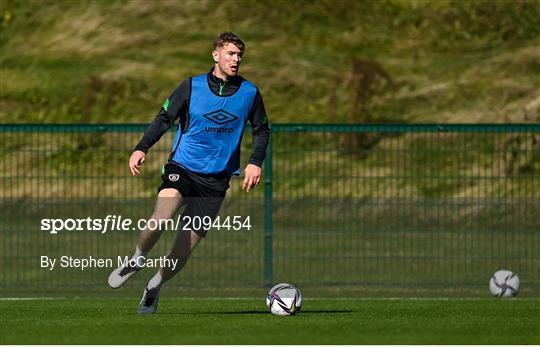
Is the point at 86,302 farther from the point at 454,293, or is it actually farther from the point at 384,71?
the point at 384,71

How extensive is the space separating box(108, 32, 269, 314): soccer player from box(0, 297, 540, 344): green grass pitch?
0.67 meters

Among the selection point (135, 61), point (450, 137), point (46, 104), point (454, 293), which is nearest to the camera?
point (454, 293)

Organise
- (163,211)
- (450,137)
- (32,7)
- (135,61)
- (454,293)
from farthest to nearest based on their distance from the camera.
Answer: (32,7) < (135,61) < (450,137) < (454,293) < (163,211)

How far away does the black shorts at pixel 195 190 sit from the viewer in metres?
13.1

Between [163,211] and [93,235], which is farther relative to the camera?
[93,235]

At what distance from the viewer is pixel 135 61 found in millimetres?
37750

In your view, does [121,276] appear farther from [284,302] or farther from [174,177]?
[284,302]

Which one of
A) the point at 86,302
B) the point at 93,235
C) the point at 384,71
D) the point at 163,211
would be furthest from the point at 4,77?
the point at 163,211

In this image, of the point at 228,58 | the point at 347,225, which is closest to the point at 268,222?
the point at 347,225

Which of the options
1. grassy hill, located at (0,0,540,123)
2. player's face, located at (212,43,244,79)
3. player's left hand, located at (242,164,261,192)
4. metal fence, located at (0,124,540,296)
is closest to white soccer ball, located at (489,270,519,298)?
metal fence, located at (0,124,540,296)

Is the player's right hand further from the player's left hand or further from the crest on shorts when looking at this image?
the player's left hand

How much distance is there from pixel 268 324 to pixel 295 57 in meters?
26.0

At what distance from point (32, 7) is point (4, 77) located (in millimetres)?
4404

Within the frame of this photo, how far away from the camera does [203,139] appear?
13141 millimetres
